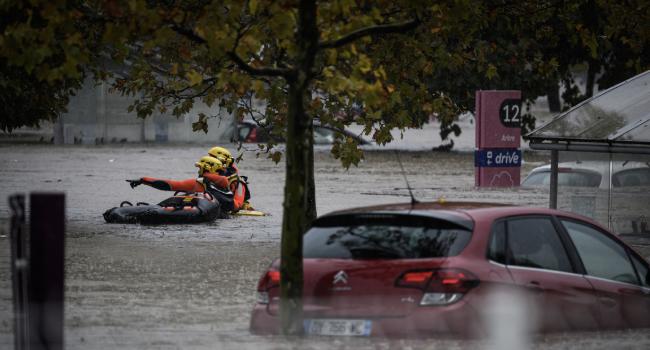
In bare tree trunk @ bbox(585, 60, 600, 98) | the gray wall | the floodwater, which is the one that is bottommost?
the floodwater

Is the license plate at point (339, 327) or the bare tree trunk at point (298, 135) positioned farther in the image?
the bare tree trunk at point (298, 135)

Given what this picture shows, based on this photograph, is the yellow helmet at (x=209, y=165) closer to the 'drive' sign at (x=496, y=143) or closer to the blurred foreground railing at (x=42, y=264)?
the 'drive' sign at (x=496, y=143)

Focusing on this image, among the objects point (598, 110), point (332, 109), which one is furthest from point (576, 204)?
point (332, 109)

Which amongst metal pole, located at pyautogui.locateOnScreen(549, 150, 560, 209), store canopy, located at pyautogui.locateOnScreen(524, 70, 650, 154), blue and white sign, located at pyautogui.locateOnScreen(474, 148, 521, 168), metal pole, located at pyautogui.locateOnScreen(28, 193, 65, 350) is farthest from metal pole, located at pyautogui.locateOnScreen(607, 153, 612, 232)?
metal pole, located at pyautogui.locateOnScreen(28, 193, 65, 350)

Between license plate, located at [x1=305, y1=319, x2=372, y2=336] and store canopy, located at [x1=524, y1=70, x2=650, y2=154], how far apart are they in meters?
9.30

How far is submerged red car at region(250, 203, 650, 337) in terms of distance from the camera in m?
9.04

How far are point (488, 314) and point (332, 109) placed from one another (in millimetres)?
9064

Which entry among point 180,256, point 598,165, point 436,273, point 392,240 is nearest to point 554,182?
point 598,165

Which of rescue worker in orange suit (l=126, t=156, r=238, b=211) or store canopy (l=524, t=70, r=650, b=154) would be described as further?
rescue worker in orange suit (l=126, t=156, r=238, b=211)

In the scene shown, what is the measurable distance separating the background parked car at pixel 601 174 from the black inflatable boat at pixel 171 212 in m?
5.92

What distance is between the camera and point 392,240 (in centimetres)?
934

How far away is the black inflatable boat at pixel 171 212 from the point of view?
2244cm

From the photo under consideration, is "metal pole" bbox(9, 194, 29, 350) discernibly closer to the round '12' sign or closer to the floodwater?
the floodwater

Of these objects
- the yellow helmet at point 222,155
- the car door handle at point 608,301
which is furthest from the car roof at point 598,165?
the car door handle at point 608,301
